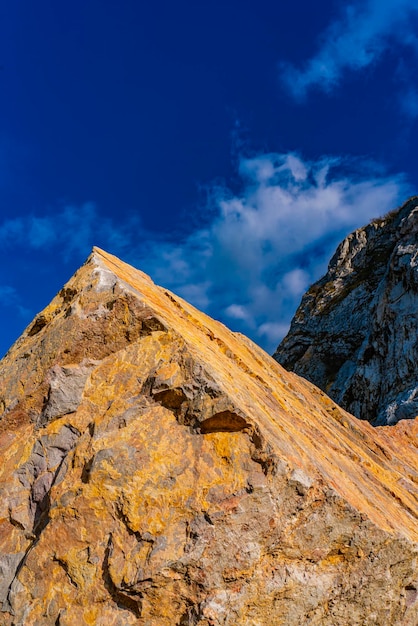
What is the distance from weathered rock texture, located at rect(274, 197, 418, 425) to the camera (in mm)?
38219

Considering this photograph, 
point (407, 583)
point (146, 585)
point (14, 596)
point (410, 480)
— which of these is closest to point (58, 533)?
point (14, 596)

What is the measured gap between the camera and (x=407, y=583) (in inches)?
311

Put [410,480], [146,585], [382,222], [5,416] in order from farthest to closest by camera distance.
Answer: [382,222] → [410,480] → [5,416] → [146,585]

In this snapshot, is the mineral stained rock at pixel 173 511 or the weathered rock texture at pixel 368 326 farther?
the weathered rock texture at pixel 368 326

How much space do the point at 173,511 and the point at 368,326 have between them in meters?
44.2

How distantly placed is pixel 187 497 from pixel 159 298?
245 inches

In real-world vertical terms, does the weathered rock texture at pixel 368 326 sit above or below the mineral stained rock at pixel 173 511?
Answer: above

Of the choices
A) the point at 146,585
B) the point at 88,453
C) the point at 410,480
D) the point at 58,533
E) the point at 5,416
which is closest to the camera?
the point at 146,585

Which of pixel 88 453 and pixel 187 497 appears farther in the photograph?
pixel 88 453

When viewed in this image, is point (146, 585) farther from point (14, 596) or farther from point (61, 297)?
point (61, 297)

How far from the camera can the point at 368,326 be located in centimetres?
4772

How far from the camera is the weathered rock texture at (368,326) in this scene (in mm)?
38219

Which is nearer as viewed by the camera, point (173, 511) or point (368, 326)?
point (173, 511)

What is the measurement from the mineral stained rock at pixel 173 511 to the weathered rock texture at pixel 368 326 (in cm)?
2781
